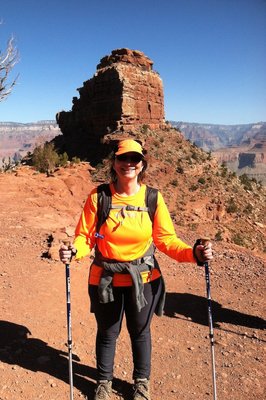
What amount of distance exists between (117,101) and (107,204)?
2500 centimetres

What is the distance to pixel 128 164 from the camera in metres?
3.29

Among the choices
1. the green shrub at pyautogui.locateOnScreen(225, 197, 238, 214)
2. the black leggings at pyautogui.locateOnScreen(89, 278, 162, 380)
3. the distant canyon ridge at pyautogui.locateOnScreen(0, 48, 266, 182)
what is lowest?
the green shrub at pyautogui.locateOnScreen(225, 197, 238, 214)

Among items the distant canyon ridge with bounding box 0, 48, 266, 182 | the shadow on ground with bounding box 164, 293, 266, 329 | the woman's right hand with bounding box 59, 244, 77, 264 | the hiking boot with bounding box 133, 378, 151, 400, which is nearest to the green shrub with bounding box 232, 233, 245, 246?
the distant canyon ridge with bounding box 0, 48, 266, 182

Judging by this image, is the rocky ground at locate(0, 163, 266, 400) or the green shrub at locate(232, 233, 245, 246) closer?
the rocky ground at locate(0, 163, 266, 400)

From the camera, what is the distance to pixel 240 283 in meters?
7.66

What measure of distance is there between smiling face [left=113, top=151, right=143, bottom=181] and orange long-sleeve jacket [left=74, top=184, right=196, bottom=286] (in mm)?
181

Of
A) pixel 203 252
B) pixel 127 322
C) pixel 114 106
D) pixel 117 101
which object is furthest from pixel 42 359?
pixel 114 106

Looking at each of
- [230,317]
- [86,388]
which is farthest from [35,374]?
[230,317]

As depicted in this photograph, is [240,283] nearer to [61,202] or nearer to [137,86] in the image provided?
[61,202]

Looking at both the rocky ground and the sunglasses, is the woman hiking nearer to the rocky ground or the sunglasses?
the sunglasses

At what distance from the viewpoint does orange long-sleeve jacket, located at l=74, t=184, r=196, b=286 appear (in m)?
3.23

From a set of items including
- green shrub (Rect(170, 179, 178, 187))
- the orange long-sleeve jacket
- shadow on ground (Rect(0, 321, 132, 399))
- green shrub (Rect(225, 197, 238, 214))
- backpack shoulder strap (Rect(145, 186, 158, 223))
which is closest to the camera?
the orange long-sleeve jacket

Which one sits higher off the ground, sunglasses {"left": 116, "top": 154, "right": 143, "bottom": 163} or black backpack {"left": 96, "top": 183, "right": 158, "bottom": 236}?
sunglasses {"left": 116, "top": 154, "right": 143, "bottom": 163}

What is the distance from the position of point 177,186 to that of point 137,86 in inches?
359
